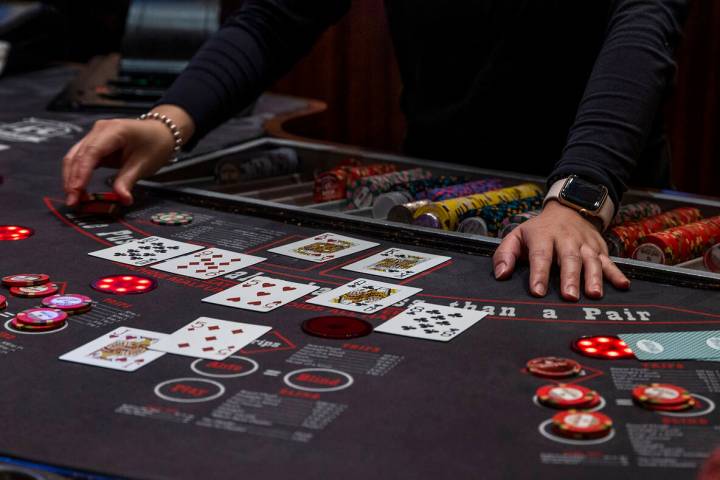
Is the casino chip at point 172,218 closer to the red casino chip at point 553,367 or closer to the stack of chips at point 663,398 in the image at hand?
the red casino chip at point 553,367

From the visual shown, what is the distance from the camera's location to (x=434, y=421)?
44.2 inches

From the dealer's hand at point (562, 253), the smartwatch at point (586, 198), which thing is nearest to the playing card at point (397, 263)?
the dealer's hand at point (562, 253)

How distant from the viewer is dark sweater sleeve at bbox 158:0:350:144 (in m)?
2.41

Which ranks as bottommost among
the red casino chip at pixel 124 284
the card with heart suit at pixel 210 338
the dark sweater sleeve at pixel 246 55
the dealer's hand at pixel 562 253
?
the red casino chip at pixel 124 284

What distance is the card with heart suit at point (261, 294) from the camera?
1515 millimetres

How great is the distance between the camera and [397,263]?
1.75 metres

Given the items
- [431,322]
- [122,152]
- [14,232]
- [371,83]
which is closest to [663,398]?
[431,322]

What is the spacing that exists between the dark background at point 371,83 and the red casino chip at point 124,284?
68.8 inches

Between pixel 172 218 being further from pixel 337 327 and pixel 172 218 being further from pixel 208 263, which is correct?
pixel 337 327

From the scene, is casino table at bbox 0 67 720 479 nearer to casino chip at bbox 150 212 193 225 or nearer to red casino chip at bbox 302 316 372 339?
red casino chip at bbox 302 316 372 339

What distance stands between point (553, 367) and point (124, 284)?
74 centimetres

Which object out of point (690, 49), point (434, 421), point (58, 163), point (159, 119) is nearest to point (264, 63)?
point (159, 119)

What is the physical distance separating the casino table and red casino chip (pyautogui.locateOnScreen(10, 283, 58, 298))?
3 cm

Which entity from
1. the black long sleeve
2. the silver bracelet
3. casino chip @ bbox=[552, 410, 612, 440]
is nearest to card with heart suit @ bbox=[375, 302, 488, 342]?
casino chip @ bbox=[552, 410, 612, 440]
